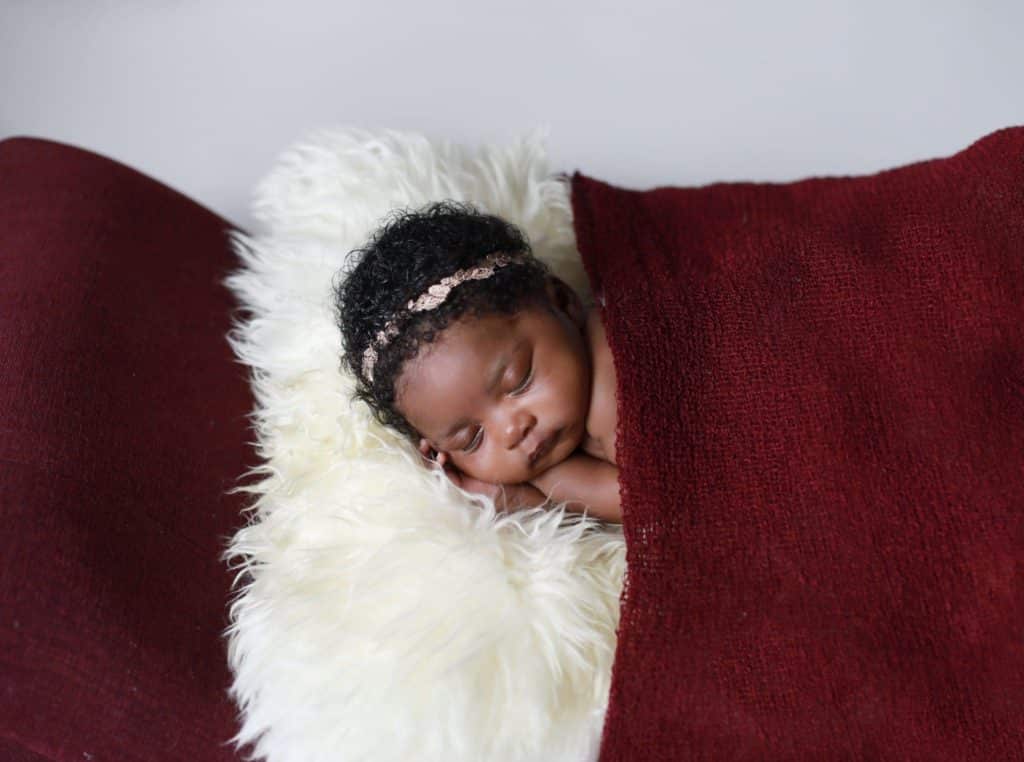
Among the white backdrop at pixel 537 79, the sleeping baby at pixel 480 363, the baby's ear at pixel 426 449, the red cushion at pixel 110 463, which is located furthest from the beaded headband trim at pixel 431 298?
the white backdrop at pixel 537 79

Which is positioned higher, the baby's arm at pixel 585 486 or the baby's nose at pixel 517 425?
the baby's nose at pixel 517 425

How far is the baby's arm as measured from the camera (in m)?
1.19

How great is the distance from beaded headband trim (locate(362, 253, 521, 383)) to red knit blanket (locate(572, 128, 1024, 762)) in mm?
196

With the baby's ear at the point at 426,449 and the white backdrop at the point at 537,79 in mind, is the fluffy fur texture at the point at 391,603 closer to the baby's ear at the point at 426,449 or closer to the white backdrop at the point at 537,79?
the baby's ear at the point at 426,449

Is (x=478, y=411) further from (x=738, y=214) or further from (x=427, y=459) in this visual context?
(x=738, y=214)

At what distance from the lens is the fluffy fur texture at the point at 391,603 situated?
3.34 ft

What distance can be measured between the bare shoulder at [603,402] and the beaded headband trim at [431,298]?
18 cm

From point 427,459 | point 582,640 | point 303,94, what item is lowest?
point 582,640

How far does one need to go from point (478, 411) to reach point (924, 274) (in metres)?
0.56

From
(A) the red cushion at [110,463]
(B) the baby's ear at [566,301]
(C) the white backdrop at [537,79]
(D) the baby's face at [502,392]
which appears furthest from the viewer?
(C) the white backdrop at [537,79]

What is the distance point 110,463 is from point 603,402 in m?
0.61

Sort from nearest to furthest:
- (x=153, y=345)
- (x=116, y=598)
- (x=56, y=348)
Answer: (x=116, y=598) < (x=56, y=348) < (x=153, y=345)

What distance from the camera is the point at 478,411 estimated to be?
1126 mm

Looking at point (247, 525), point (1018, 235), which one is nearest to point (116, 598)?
point (247, 525)
